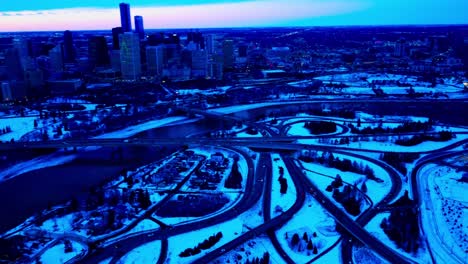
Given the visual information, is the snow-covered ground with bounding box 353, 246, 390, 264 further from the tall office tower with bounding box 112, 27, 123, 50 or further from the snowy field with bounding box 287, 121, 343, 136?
the tall office tower with bounding box 112, 27, 123, 50

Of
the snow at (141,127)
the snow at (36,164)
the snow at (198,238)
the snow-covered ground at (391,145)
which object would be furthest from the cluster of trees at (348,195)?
the snow at (141,127)

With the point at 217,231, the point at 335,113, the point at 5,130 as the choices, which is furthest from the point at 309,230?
the point at 5,130

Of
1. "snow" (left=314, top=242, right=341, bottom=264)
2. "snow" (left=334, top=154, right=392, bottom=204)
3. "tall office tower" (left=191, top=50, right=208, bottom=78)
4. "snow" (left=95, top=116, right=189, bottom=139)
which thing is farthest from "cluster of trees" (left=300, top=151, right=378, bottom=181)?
"tall office tower" (left=191, top=50, right=208, bottom=78)

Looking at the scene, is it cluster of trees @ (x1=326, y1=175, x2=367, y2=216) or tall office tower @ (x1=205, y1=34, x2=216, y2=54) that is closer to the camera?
cluster of trees @ (x1=326, y1=175, x2=367, y2=216)

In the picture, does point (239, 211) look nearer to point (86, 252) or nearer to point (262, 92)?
point (86, 252)

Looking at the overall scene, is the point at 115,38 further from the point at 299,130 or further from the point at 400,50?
the point at 299,130
